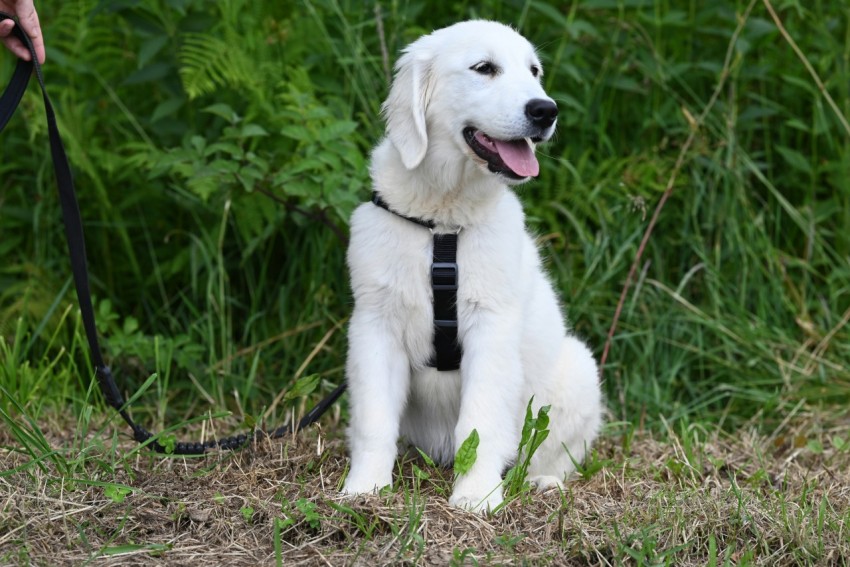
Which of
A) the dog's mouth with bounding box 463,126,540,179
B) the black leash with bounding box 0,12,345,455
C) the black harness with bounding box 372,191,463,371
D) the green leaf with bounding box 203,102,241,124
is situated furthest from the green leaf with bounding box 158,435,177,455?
the green leaf with bounding box 203,102,241,124

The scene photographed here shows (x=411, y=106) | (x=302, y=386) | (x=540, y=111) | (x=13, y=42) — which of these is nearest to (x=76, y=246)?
(x=13, y=42)

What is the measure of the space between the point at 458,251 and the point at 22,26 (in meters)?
1.51

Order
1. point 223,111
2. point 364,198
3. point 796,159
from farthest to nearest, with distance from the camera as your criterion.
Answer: point 796,159 < point 364,198 < point 223,111

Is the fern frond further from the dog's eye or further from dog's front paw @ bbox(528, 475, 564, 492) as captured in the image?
dog's front paw @ bbox(528, 475, 564, 492)

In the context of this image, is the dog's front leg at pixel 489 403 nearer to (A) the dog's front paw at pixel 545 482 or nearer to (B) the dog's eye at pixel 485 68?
(A) the dog's front paw at pixel 545 482

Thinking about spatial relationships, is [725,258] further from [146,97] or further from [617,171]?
[146,97]

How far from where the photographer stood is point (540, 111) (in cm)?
318

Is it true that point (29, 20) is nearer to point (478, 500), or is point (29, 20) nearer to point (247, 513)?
point (247, 513)

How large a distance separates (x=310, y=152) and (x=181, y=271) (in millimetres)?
1244

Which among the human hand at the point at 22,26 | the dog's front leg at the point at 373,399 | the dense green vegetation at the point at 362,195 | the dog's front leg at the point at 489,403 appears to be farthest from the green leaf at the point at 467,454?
the human hand at the point at 22,26

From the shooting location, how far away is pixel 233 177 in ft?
14.0

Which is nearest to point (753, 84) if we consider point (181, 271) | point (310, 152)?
point (310, 152)

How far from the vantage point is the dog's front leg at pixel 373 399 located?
3260mm

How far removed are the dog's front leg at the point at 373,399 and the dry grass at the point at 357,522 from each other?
112mm
